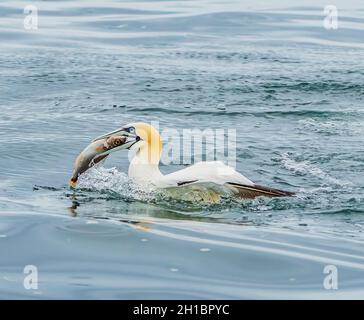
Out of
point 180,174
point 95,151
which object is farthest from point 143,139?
point 180,174

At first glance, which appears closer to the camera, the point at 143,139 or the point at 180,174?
the point at 180,174

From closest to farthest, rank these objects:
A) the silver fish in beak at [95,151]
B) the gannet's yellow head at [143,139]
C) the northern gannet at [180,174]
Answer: the northern gannet at [180,174], the silver fish in beak at [95,151], the gannet's yellow head at [143,139]

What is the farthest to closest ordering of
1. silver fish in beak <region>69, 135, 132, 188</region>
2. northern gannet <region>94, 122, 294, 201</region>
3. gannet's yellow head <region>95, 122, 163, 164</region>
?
gannet's yellow head <region>95, 122, 163, 164</region>, silver fish in beak <region>69, 135, 132, 188</region>, northern gannet <region>94, 122, 294, 201</region>

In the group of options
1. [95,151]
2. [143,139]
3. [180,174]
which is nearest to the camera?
[180,174]

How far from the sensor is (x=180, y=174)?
10000mm

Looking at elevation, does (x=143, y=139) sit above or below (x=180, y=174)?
above

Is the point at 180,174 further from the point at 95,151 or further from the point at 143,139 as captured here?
the point at 95,151

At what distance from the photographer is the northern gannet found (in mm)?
9938

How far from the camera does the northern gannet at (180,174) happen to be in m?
9.94

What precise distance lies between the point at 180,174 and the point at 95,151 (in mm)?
859

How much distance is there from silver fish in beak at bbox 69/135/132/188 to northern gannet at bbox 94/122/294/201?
46mm

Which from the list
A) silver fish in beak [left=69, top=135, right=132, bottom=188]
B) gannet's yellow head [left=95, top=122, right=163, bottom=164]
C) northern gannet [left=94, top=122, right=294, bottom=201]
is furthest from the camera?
gannet's yellow head [left=95, top=122, right=163, bottom=164]

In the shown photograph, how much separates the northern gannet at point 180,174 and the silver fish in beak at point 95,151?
0.15ft

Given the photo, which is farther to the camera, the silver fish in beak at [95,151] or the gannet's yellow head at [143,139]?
the gannet's yellow head at [143,139]
